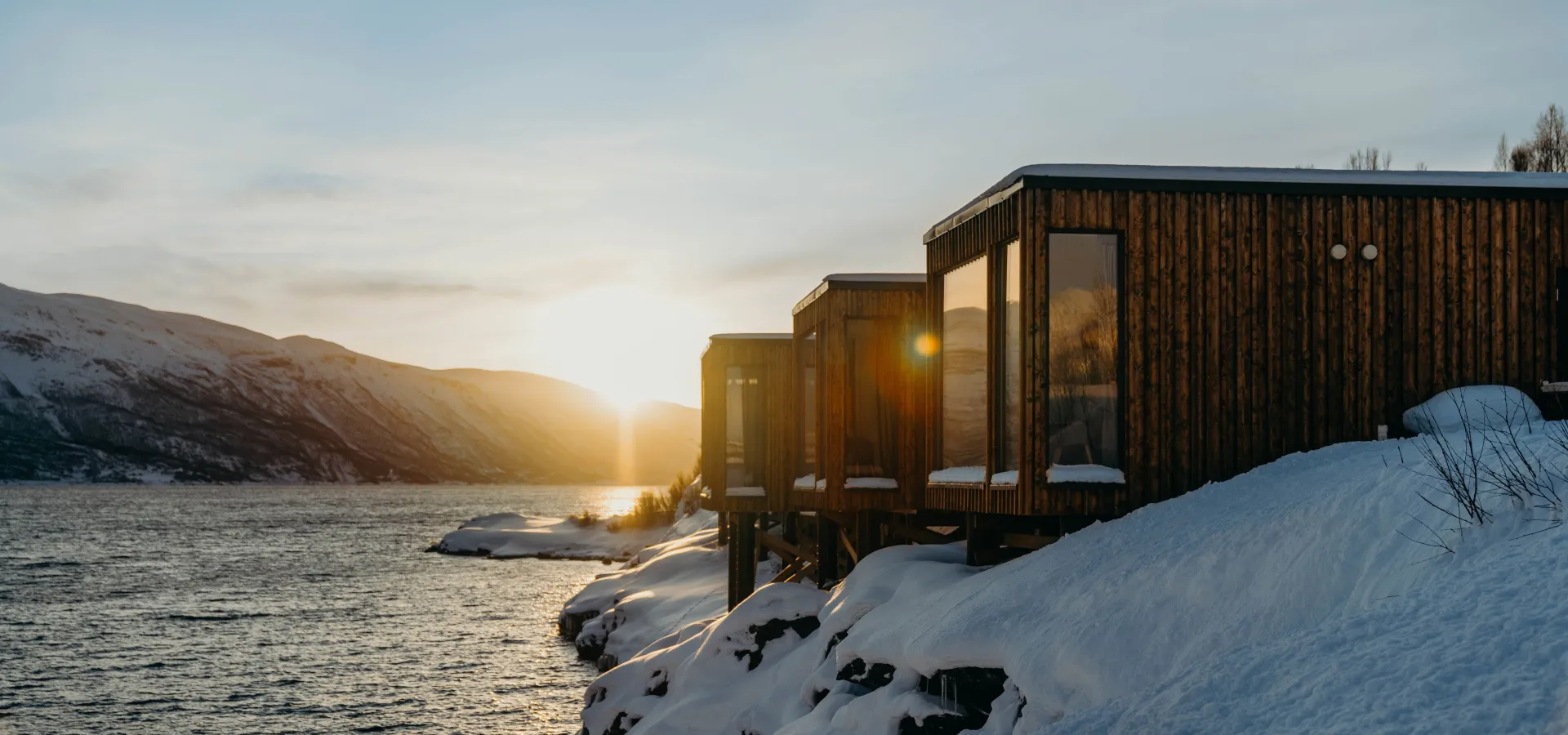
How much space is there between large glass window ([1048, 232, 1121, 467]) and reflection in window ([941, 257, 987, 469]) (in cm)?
133

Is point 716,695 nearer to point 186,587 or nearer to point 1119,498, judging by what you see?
point 1119,498

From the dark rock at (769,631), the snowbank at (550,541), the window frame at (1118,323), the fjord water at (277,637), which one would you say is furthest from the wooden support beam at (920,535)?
the snowbank at (550,541)

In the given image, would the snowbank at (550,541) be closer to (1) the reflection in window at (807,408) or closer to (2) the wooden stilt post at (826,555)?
(1) the reflection in window at (807,408)

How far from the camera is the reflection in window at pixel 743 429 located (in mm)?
24594

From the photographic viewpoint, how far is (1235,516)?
9945 millimetres

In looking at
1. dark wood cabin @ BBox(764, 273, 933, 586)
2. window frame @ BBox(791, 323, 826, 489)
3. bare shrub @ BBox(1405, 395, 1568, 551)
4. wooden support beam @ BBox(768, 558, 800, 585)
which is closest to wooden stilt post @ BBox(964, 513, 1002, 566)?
dark wood cabin @ BBox(764, 273, 933, 586)

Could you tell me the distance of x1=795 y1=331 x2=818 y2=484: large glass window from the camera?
21.0 meters

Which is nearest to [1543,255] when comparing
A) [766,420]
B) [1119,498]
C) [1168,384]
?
[1168,384]

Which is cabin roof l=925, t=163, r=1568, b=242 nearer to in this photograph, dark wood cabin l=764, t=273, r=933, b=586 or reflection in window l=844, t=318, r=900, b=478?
dark wood cabin l=764, t=273, r=933, b=586

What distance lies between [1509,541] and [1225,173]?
6647 millimetres

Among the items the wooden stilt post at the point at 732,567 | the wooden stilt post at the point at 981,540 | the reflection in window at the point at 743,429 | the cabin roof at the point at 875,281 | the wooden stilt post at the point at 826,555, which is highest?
the cabin roof at the point at 875,281

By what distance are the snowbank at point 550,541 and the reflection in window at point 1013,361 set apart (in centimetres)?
4820

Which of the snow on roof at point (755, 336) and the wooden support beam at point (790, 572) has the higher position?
the snow on roof at point (755, 336)

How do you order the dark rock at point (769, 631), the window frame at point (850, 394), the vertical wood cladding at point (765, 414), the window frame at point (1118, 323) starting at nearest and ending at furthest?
the window frame at point (1118, 323)
the dark rock at point (769, 631)
the window frame at point (850, 394)
the vertical wood cladding at point (765, 414)
